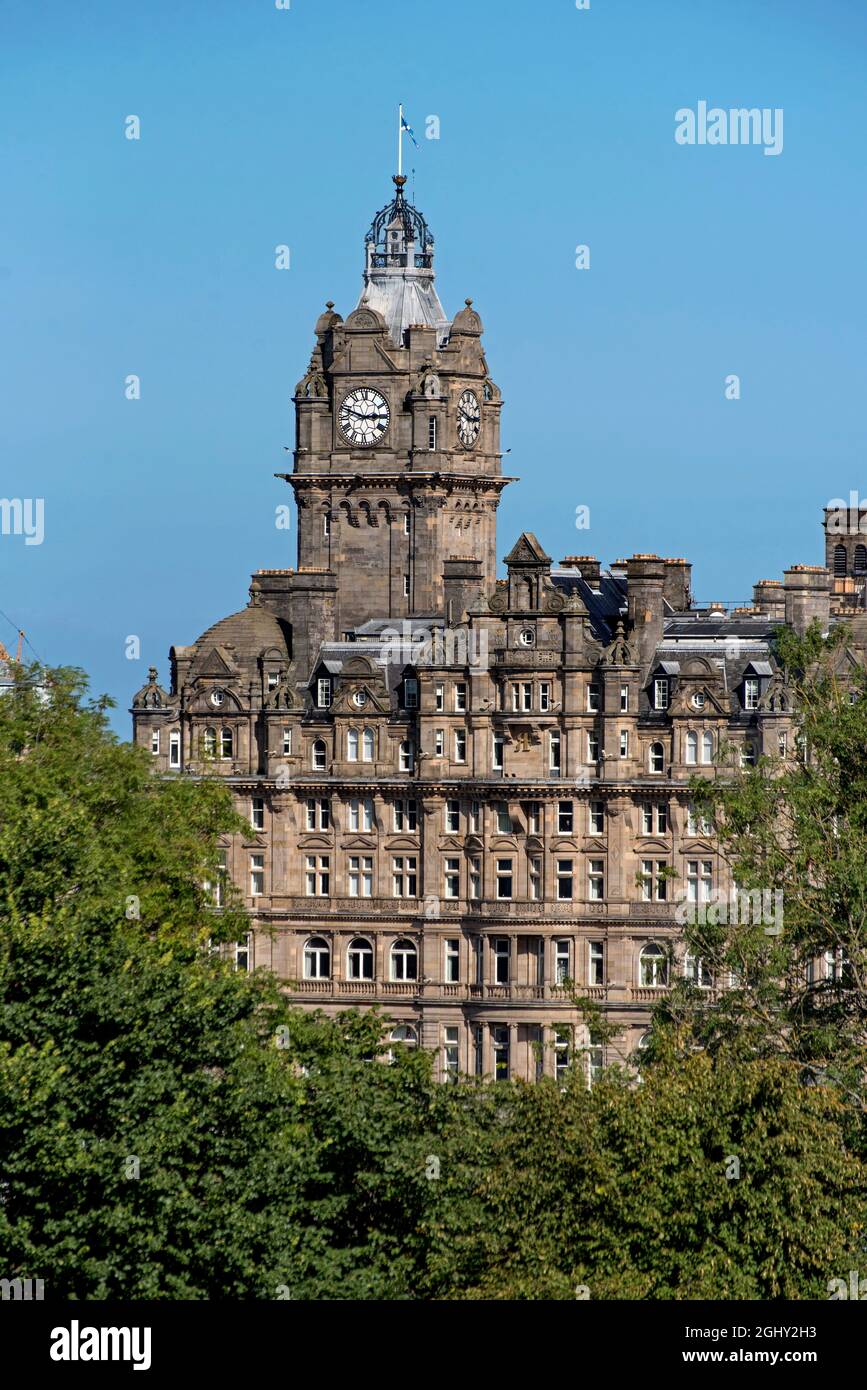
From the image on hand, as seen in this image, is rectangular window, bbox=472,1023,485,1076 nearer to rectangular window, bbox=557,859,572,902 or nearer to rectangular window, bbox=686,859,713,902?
rectangular window, bbox=557,859,572,902

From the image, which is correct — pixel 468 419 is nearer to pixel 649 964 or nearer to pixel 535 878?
pixel 535 878

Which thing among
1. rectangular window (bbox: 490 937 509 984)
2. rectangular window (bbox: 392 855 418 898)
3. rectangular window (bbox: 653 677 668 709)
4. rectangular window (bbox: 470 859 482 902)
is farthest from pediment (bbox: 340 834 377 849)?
rectangular window (bbox: 653 677 668 709)

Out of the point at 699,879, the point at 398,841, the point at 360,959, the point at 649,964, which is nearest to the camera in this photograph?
the point at 649,964

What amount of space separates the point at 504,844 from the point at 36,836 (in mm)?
62119

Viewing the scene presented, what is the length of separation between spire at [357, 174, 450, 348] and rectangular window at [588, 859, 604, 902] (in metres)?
31.6

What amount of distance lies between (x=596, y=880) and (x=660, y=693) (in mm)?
8074

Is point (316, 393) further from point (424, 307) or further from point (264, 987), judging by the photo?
point (264, 987)

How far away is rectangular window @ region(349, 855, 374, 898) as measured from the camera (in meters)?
162

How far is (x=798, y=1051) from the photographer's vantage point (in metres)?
111

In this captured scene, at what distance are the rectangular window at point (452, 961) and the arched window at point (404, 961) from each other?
1.43 metres

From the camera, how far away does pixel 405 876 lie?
161750mm

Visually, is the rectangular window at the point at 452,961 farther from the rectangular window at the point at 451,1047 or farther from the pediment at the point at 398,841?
the pediment at the point at 398,841

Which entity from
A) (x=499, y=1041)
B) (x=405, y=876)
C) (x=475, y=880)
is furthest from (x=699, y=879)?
(x=405, y=876)
